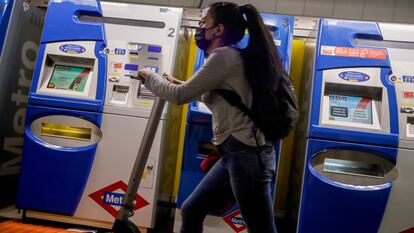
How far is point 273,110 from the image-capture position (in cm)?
136

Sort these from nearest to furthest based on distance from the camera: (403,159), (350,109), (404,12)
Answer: (403,159), (350,109), (404,12)

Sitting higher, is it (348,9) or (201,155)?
(348,9)

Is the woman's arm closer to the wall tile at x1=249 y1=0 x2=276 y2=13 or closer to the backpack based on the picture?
the backpack

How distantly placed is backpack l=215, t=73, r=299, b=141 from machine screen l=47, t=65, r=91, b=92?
1.54 metres

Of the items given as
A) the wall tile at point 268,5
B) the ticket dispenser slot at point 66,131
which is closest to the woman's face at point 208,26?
the ticket dispenser slot at point 66,131

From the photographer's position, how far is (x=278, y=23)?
8.30ft

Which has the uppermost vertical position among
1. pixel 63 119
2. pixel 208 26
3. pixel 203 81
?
pixel 208 26

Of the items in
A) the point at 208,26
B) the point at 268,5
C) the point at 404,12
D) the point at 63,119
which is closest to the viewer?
the point at 208,26

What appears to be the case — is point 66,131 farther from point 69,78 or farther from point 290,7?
point 290,7

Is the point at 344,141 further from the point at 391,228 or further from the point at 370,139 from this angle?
the point at 391,228

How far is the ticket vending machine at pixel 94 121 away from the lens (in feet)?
8.11

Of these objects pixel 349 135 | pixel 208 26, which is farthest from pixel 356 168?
pixel 208 26

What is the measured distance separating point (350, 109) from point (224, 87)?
53.8 inches

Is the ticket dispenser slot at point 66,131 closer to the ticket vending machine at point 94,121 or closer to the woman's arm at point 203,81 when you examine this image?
the ticket vending machine at point 94,121
